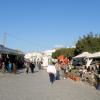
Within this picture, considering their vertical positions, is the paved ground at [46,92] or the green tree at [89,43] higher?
the green tree at [89,43]

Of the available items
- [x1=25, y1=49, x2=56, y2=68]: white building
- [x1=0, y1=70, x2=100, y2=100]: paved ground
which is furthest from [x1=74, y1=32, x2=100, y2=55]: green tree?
[x1=0, y1=70, x2=100, y2=100]: paved ground

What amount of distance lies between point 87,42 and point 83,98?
6376 cm

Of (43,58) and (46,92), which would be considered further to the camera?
(43,58)

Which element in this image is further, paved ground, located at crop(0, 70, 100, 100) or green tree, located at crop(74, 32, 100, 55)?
green tree, located at crop(74, 32, 100, 55)

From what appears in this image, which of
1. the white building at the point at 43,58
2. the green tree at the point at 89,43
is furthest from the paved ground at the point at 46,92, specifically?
the green tree at the point at 89,43

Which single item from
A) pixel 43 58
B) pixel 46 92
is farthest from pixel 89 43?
pixel 46 92

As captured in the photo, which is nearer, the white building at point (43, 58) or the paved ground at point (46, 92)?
the paved ground at point (46, 92)

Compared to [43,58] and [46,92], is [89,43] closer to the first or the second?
[43,58]

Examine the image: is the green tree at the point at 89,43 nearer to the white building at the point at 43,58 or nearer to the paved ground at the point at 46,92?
the white building at the point at 43,58

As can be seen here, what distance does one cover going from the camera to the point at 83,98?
17.4 m

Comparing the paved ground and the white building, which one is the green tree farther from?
the paved ground

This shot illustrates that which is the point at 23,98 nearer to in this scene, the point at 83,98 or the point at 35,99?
the point at 35,99

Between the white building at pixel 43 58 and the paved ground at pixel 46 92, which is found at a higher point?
the white building at pixel 43 58

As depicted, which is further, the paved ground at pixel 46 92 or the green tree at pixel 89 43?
the green tree at pixel 89 43
